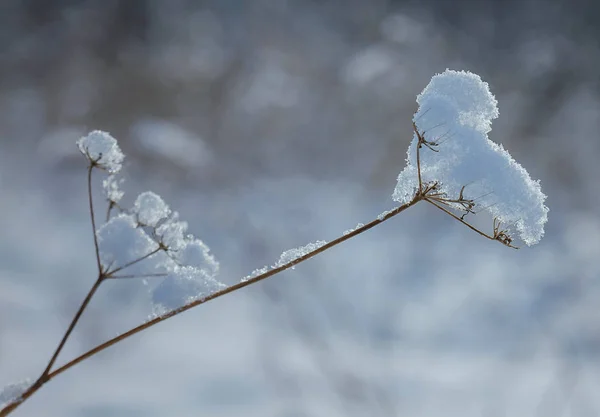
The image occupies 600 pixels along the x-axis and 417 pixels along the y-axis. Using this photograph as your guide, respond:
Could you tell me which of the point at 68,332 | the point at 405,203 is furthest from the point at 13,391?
the point at 405,203

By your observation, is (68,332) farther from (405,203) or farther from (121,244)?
(405,203)

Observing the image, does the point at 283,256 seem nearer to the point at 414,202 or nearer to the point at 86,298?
the point at 414,202

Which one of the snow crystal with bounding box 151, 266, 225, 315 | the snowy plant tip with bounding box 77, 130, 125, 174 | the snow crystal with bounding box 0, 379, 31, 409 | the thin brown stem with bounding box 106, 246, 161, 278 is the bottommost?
the snow crystal with bounding box 0, 379, 31, 409

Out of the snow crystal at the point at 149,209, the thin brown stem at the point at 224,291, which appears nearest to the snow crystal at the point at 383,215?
the thin brown stem at the point at 224,291

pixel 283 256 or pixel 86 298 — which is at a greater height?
pixel 283 256

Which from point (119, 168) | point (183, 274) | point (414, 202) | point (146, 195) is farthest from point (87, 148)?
point (414, 202)

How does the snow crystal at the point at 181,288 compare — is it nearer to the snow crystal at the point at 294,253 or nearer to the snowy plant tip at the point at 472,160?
the snow crystal at the point at 294,253

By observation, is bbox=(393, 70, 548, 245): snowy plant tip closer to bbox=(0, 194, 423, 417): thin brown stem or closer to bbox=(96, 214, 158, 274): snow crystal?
bbox=(0, 194, 423, 417): thin brown stem

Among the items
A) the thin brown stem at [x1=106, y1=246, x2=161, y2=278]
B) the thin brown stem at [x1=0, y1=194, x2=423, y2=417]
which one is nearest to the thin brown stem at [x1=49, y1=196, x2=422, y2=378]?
the thin brown stem at [x1=0, y1=194, x2=423, y2=417]

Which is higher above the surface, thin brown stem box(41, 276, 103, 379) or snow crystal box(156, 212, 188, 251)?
snow crystal box(156, 212, 188, 251)
